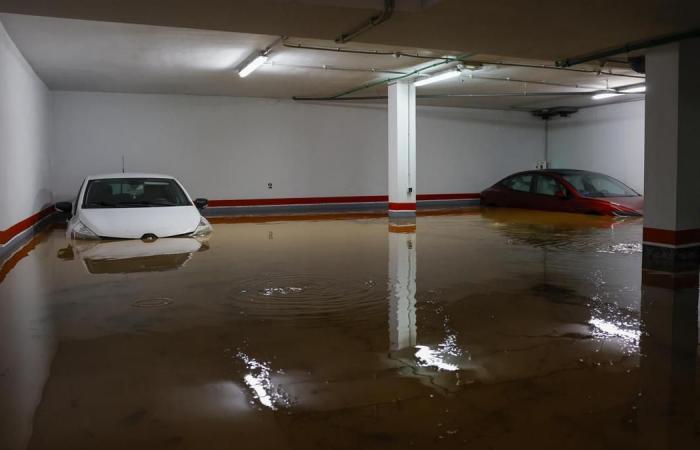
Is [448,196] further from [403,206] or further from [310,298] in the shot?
[310,298]

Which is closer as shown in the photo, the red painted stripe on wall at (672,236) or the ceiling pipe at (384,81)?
the red painted stripe on wall at (672,236)

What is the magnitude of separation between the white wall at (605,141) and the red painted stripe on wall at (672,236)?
908 centimetres

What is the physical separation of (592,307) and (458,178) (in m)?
13.0

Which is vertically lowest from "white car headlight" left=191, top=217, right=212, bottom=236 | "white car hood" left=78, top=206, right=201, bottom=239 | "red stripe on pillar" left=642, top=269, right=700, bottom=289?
"red stripe on pillar" left=642, top=269, right=700, bottom=289

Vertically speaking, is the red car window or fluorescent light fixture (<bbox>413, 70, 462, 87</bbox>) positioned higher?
fluorescent light fixture (<bbox>413, 70, 462, 87</bbox>)

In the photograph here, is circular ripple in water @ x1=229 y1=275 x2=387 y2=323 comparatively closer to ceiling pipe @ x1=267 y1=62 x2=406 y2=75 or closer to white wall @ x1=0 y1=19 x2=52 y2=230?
white wall @ x1=0 y1=19 x2=52 y2=230

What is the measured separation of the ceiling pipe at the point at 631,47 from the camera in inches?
261

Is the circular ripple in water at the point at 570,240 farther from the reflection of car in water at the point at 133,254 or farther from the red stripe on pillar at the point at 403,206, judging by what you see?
the reflection of car in water at the point at 133,254

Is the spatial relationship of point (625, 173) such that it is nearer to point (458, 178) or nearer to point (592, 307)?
point (458, 178)

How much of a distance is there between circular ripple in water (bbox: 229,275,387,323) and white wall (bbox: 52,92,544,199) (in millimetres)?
9221

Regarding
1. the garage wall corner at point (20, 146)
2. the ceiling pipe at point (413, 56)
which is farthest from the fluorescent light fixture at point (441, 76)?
the garage wall corner at point (20, 146)

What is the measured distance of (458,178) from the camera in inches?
695

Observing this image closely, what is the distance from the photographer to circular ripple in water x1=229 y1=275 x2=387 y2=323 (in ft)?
15.2

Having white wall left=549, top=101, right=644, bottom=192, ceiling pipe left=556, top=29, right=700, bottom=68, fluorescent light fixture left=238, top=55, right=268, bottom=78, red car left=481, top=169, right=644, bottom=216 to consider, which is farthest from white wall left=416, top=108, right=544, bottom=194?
ceiling pipe left=556, top=29, right=700, bottom=68
